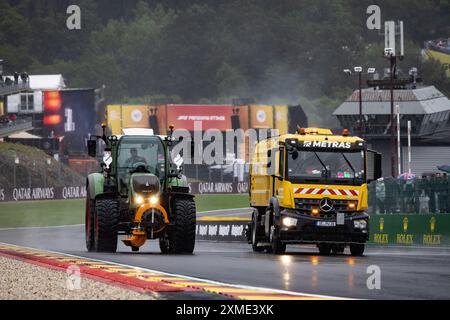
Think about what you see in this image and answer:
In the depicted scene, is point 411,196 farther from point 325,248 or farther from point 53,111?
point 53,111

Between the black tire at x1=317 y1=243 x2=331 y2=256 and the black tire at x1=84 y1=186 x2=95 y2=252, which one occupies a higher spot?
the black tire at x1=84 y1=186 x2=95 y2=252

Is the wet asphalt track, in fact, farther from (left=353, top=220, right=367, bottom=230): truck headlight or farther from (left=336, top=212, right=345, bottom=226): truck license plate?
(left=336, top=212, right=345, bottom=226): truck license plate

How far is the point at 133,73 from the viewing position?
155250mm

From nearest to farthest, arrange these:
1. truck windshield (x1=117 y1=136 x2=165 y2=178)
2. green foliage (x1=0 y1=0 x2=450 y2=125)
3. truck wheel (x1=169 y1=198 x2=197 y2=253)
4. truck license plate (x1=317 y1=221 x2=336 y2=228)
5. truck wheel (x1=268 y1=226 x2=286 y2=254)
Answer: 1. truck wheel (x1=169 y1=198 x2=197 y2=253)
2. truck windshield (x1=117 y1=136 x2=165 y2=178)
3. truck license plate (x1=317 y1=221 x2=336 y2=228)
4. truck wheel (x1=268 y1=226 x2=286 y2=254)
5. green foliage (x1=0 y1=0 x2=450 y2=125)

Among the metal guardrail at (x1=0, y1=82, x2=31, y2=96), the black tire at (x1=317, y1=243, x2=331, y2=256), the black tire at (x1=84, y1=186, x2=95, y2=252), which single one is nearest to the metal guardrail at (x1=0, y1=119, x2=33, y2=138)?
the metal guardrail at (x1=0, y1=82, x2=31, y2=96)

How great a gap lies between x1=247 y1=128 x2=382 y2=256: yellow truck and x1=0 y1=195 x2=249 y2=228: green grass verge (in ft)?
109

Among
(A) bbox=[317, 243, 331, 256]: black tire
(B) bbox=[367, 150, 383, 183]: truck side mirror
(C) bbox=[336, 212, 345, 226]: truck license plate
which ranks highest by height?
(B) bbox=[367, 150, 383, 183]: truck side mirror

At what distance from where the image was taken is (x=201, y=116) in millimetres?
111875

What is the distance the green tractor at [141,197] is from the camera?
25.4 m

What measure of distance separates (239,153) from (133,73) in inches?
1960

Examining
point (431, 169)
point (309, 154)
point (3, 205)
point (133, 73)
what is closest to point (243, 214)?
point (3, 205)

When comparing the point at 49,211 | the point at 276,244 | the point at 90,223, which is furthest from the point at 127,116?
the point at 276,244

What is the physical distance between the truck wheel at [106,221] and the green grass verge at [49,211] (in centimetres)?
3293

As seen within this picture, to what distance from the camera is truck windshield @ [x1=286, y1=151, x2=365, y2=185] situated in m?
26.9
